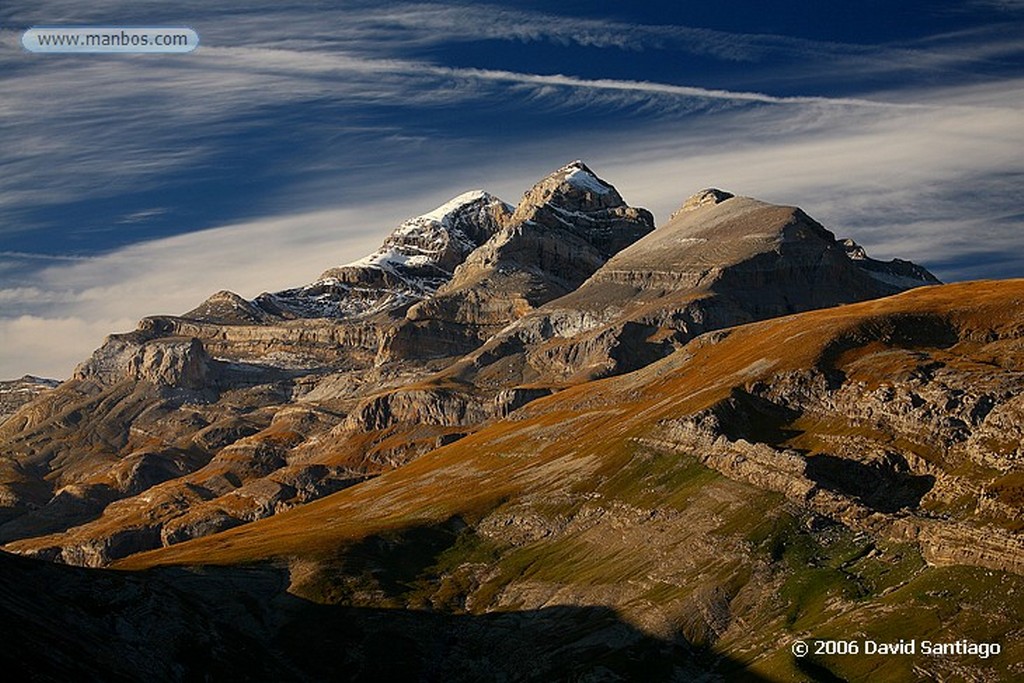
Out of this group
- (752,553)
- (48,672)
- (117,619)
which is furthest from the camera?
(752,553)

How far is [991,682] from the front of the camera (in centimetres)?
14050

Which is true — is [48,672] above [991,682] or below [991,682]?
above

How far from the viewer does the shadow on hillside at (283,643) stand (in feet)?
516

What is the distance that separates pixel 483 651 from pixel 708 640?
34.8 m

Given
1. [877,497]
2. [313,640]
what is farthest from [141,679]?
[877,497]

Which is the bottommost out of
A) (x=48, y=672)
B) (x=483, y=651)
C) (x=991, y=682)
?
(x=483, y=651)

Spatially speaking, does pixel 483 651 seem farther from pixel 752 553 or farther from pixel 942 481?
pixel 942 481

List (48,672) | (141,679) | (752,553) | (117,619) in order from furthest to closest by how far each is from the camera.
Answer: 1. (752,553)
2. (117,619)
3. (141,679)
4. (48,672)

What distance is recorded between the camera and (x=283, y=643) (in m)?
194

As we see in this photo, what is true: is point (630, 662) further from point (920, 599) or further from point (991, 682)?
point (991, 682)

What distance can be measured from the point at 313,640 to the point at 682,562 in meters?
55.2

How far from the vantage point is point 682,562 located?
637 feet

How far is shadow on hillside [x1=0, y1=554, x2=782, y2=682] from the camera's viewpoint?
157250 millimetres

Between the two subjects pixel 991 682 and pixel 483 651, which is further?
pixel 483 651
